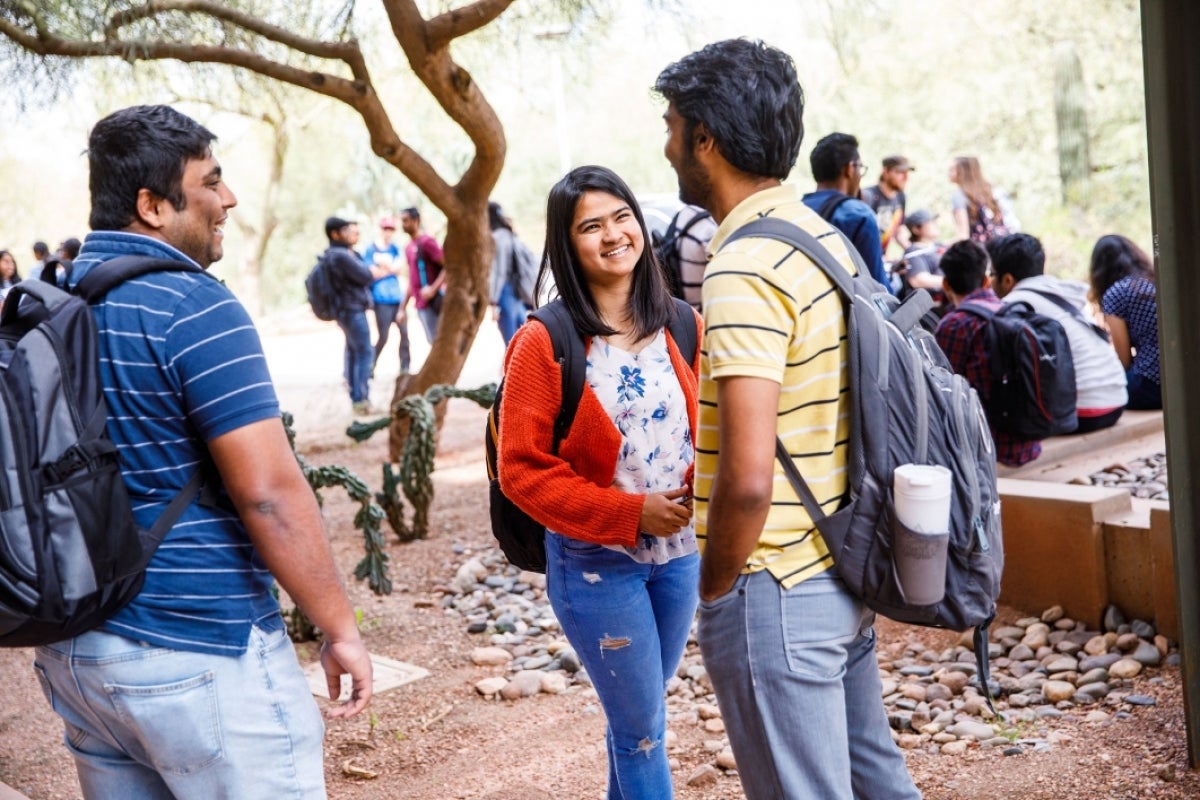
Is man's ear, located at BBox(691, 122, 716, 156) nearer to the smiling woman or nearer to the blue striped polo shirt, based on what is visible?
the smiling woman

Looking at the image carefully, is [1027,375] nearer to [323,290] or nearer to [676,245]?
[676,245]

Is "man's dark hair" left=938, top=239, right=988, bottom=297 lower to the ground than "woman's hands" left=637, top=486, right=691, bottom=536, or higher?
higher

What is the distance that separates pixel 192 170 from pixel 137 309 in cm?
29

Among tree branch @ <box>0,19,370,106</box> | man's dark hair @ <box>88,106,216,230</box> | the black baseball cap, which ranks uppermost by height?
tree branch @ <box>0,19,370,106</box>

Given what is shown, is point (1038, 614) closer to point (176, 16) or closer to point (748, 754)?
point (748, 754)

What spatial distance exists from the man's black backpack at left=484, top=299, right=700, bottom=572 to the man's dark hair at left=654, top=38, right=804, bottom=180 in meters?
0.75

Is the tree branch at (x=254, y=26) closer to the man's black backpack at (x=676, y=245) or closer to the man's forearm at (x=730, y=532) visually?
the man's black backpack at (x=676, y=245)

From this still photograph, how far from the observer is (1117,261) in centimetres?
725

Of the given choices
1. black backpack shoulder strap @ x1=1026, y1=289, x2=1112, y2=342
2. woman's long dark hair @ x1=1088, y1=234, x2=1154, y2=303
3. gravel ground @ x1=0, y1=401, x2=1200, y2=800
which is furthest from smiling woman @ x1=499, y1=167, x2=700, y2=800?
woman's long dark hair @ x1=1088, y1=234, x2=1154, y2=303

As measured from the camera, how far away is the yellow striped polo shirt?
2.04 meters

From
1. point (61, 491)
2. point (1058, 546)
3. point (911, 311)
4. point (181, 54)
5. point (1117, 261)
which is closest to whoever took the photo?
point (61, 491)

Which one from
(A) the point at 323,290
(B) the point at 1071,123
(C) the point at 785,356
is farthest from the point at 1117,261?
(B) the point at 1071,123

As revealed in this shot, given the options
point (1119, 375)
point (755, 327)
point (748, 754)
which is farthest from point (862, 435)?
point (1119, 375)

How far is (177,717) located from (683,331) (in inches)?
60.5
